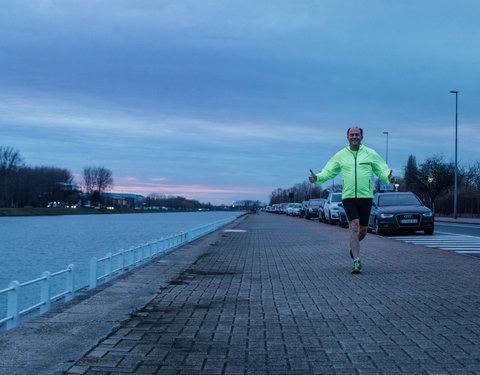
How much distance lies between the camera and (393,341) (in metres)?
4.36

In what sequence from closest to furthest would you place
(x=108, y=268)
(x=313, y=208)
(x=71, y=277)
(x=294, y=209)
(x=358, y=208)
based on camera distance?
(x=71, y=277), (x=358, y=208), (x=108, y=268), (x=313, y=208), (x=294, y=209)

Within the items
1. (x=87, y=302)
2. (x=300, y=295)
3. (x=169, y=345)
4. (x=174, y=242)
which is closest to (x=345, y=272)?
(x=300, y=295)

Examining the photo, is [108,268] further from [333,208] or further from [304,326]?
[333,208]

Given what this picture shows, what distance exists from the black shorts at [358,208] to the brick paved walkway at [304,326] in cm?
89

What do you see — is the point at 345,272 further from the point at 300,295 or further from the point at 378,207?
the point at 378,207

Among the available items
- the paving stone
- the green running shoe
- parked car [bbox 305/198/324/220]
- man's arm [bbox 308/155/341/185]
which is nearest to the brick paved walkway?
the paving stone

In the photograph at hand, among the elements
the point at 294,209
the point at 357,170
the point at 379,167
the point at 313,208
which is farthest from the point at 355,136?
the point at 294,209

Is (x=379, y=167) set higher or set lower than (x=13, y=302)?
higher

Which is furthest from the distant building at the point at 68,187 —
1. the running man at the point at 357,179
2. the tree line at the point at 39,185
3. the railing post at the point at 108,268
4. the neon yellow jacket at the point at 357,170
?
the running man at the point at 357,179

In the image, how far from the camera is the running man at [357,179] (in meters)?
8.54

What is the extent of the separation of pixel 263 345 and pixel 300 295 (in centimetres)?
243

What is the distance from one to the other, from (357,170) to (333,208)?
23.6 meters

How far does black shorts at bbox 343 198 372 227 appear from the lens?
8.55 m

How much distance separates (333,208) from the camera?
105 feet
